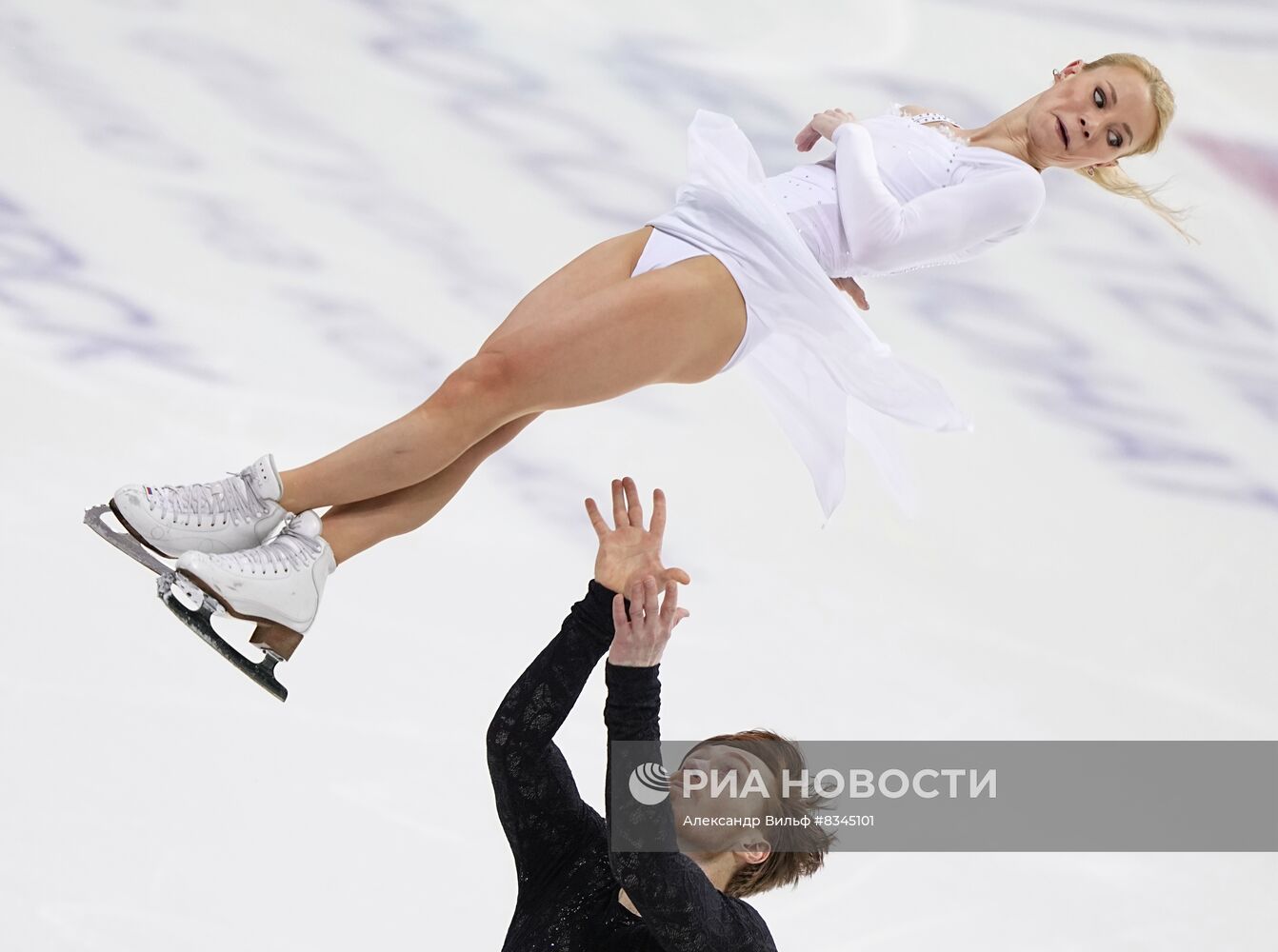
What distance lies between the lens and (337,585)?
4496 mm

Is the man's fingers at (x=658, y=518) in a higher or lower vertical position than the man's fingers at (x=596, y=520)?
lower

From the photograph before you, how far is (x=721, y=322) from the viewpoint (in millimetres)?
2840

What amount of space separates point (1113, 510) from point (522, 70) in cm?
289

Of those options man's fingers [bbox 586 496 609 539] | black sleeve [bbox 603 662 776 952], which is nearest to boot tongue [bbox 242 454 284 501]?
man's fingers [bbox 586 496 609 539]

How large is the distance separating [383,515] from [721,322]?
30.0 inches

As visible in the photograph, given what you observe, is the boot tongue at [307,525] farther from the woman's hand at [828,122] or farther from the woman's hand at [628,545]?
the woman's hand at [828,122]

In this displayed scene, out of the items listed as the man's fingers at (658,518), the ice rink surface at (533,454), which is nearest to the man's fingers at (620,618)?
A: the man's fingers at (658,518)

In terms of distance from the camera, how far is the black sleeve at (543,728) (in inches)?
97.7

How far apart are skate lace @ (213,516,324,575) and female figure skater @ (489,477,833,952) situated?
19.8 inches

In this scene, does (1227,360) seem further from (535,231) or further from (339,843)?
(339,843)

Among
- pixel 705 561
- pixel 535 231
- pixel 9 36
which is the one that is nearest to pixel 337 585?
pixel 705 561

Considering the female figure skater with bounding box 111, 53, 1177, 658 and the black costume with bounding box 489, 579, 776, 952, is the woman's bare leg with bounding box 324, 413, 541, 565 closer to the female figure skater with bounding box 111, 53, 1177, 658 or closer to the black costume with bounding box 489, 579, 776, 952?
the female figure skater with bounding box 111, 53, 1177, 658

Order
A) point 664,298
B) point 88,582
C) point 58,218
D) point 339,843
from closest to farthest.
Result: point 664,298 → point 339,843 → point 88,582 → point 58,218

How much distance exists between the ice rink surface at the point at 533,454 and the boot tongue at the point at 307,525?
56.1 inches
